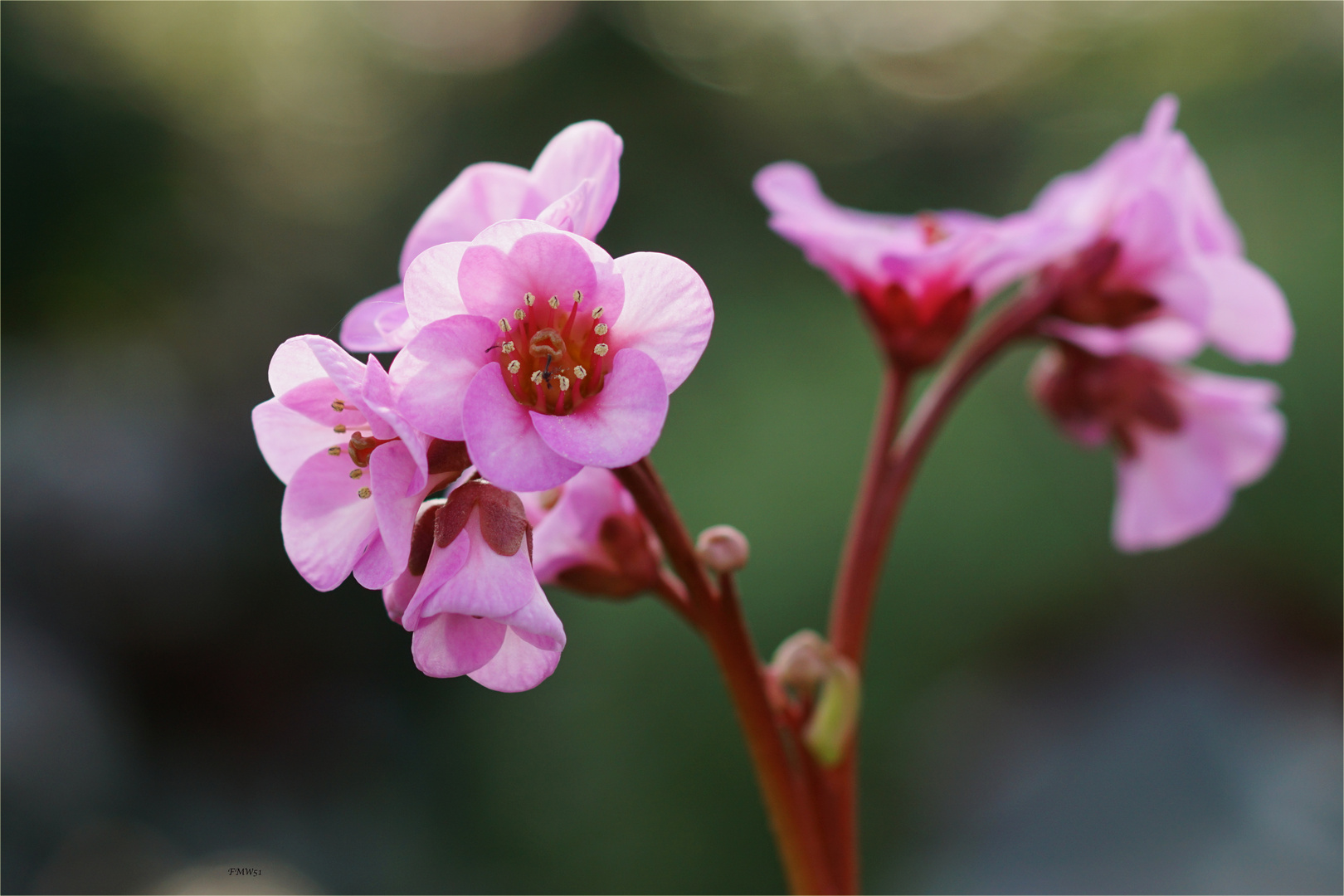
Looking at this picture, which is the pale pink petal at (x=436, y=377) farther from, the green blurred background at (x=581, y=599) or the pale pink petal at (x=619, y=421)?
the green blurred background at (x=581, y=599)

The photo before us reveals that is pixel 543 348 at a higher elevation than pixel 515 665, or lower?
higher

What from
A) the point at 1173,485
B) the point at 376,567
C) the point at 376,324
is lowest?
the point at 1173,485

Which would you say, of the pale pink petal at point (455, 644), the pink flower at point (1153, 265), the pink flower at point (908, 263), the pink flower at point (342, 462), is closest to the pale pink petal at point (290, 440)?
the pink flower at point (342, 462)

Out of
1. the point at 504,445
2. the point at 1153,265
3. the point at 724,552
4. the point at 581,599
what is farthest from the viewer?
the point at 581,599

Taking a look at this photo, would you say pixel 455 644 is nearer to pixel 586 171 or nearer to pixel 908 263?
pixel 586 171

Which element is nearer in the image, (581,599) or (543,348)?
(543,348)

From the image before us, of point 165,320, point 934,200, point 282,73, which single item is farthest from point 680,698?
point 282,73

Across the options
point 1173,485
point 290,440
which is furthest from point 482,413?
point 1173,485
